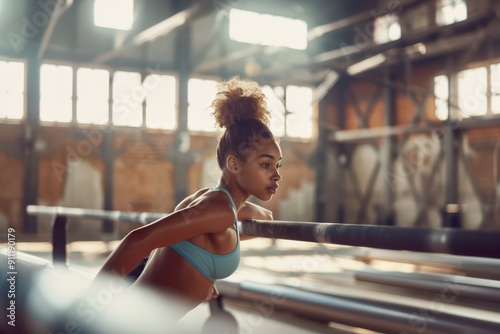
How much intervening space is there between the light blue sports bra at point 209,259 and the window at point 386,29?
1181 centimetres

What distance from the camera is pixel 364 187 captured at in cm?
1304

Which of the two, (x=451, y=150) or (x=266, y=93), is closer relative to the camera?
(x=451, y=150)

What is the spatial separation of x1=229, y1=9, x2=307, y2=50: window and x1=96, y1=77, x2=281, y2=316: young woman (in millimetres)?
11334

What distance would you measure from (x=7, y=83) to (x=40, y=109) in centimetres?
72

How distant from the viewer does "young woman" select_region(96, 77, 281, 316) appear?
120cm

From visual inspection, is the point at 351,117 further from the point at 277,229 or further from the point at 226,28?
the point at 277,229

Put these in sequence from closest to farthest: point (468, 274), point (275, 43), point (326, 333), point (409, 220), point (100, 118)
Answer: point (326, 333) → point (468, 274) → point (100, 118) → point (409, 220) → point (275, 43)

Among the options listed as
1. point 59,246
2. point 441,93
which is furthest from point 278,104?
point 59,246

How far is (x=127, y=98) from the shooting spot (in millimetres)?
11336

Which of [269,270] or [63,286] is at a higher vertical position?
[63,286]

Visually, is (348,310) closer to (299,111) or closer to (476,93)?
(476,93)

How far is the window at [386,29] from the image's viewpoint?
12453mm

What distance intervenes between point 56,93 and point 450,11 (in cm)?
771

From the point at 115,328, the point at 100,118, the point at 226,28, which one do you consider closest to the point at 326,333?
the point at 115,328
